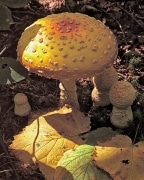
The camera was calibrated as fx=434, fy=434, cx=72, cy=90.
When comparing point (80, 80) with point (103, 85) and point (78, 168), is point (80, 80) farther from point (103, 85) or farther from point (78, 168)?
point (78, 168)

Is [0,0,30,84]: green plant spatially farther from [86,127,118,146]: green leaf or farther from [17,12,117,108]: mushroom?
[86,127,118,146]: green leaf

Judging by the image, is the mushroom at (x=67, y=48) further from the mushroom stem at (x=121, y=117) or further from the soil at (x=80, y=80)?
the mushroom stem at (x=121, y=117)

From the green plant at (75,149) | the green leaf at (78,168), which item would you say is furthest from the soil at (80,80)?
the green leaf at (78,168)

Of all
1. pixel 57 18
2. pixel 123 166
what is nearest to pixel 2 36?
pixel 57 18

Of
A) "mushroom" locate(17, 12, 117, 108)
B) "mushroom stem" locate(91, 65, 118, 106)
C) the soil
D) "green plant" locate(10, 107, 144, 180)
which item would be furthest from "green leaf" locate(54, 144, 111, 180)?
"mushroom stem" locate(91, 65, 118, 106)

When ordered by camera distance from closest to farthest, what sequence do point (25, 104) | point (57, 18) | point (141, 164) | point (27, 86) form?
point (141, 164)
point (57, 18)
point (25, 104)
point (27, 86)

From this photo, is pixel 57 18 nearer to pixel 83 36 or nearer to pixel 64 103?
pixel 83 36

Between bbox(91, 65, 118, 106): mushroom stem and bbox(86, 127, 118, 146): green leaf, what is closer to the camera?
bbox(86, 127, 118, 146): green leaf

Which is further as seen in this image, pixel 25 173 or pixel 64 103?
pixel 64 103
